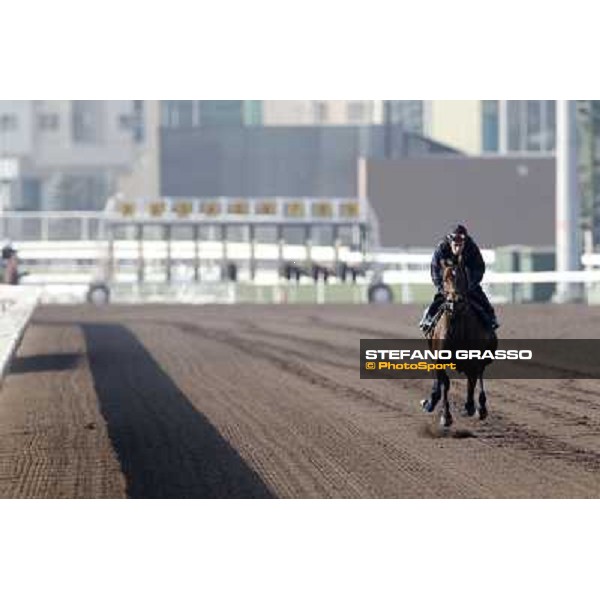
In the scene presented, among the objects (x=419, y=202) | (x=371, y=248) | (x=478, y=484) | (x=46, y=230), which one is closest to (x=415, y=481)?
(x=478, y=484)

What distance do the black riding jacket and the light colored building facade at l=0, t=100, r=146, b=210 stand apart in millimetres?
97075

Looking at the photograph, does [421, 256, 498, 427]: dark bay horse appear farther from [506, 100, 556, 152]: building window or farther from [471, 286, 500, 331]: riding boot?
[506, 100, 556, 152]: building window

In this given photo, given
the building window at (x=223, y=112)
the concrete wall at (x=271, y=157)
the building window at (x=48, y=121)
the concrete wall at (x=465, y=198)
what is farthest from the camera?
the building window at (x=223, y=112)

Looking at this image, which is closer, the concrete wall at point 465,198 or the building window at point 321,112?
the concrete wall at point 465,198

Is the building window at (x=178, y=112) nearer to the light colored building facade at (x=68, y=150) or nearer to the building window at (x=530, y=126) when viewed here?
the light colored building facade at (x=68, y=150)

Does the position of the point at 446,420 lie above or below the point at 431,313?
below

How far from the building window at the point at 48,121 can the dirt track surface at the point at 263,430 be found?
2923 inches

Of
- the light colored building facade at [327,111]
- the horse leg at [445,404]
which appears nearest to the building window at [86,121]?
the light colored building facade at [327,111]

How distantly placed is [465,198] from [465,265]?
77.3m

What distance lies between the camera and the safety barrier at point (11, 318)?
2652 cm

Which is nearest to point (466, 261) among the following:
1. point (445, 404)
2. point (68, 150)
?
point (445, 404)

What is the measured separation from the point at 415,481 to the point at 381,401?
9.50 meters

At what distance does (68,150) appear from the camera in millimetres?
115062

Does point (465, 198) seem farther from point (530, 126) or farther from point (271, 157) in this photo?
point (530, 126)
